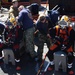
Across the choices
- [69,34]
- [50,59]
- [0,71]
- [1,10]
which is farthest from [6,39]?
[1,10]

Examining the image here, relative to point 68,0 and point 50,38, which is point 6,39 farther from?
point 68,0

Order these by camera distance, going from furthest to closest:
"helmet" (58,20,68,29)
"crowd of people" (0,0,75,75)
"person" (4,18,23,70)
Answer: "person" (4,18,23,70)
"crowd of people" (0,0,75,75)
"helmet" (58,20,68,29)

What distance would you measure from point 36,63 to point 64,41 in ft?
4.33

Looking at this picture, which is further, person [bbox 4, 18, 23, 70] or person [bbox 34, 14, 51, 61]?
person [bbox 4, 18, 23, 70]

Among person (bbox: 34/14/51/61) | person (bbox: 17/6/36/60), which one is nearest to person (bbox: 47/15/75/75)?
person (bbox: 34/14/51/61)

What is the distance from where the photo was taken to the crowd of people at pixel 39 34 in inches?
303

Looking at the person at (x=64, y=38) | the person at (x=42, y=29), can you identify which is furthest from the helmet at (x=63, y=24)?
the person at (x=42, y=29)

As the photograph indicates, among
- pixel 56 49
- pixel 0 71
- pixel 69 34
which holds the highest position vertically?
pixel 69 34

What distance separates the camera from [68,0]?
11070 mm

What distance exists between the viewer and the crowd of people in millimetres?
7691

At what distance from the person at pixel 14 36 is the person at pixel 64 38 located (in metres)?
1.04

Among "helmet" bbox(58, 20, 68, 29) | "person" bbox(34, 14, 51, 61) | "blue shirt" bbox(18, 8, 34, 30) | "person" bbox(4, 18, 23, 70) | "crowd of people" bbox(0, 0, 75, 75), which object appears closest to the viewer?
"helmet" bbox(58, 20, 68, 29)

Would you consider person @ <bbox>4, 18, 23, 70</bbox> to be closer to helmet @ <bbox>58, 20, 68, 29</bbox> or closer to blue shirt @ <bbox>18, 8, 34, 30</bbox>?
blue shirt @ <bbox>18, 8, 34, 30</bbox>

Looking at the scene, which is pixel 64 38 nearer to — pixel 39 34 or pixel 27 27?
pixel 39 34
